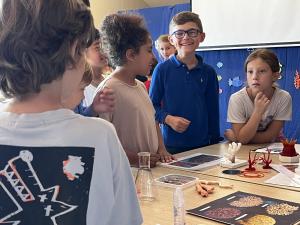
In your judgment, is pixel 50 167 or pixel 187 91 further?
pixel 187 91

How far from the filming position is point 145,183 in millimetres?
1288

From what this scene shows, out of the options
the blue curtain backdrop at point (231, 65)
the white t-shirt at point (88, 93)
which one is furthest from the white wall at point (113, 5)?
the white t-shirt at point (88, 93)

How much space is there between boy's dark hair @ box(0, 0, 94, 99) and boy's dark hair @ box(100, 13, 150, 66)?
1.12 metres

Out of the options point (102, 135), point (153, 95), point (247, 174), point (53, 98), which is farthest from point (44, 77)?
point (153, 95)

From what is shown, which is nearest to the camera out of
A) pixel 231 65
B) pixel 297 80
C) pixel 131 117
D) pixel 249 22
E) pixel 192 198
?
pixel 192 198

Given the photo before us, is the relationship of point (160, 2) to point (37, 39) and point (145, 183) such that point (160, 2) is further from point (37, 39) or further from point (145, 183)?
point (37, 39)

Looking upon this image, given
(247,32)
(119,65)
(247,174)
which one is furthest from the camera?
(247,32)

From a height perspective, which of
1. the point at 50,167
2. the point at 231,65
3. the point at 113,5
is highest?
the point at 113,5

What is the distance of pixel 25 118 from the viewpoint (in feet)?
2.26

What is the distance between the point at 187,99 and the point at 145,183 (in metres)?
1.16

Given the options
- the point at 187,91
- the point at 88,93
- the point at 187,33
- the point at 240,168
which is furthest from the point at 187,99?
the point at 240,168

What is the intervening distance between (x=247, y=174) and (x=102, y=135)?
97 cm

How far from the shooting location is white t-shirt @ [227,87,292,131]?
7.49 feet

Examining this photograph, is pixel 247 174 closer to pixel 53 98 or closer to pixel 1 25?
pixel 53 98
